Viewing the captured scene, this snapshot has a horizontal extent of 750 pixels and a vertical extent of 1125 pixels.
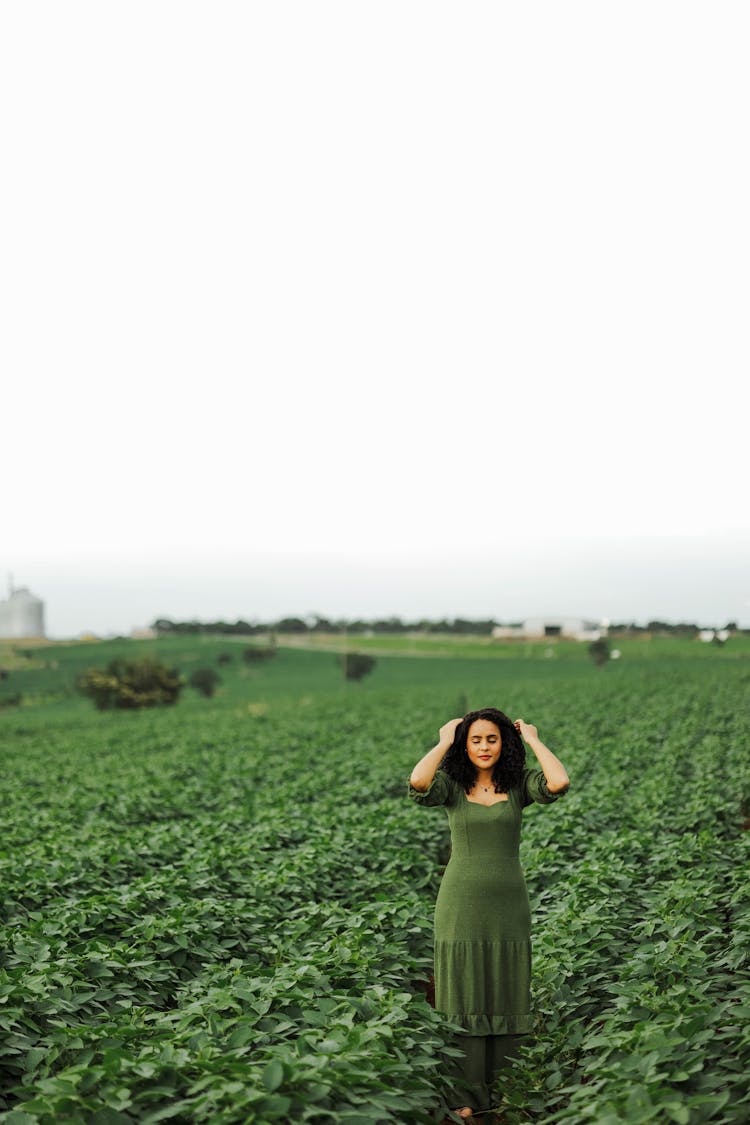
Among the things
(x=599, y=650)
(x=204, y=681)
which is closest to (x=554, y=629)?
(x=599, y=650)

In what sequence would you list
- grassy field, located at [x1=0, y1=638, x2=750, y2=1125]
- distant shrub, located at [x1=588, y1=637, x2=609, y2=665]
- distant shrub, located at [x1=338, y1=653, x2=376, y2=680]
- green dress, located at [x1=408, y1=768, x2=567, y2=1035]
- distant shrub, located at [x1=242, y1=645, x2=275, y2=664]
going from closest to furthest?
1. grassy field, located at [x1=0, y1=638, x2=750, y2=1125]
2. green dress, located at [x1=408, y1=768, x2=567, y2=1035]
3. distant shrub, located at [x1=588, y1=637, x2=609, y2=665]
4. distant shrub, located at [x1=338, y1=653, x2=376, y2=680]
5. distant shrub, located at [x1=242, y1=645, x2=275, y2=664]

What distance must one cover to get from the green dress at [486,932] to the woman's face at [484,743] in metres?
0.25

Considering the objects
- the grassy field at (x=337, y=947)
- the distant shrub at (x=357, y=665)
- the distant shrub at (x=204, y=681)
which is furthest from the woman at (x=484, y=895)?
the distant shrub at (x=357, y=665)

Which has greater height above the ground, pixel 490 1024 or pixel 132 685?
pixel 490 1024

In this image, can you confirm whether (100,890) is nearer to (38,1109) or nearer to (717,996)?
(38,1109)

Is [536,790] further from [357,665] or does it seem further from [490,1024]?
[357,665]

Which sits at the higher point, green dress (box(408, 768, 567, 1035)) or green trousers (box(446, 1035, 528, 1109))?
green dress (box(408, 768, 567, 1035))

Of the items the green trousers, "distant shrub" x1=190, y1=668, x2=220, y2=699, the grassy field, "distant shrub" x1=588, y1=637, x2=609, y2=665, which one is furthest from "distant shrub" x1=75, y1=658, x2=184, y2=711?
the green trousers

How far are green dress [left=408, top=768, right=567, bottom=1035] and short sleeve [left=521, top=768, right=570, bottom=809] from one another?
1 centimetres

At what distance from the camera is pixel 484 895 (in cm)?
494

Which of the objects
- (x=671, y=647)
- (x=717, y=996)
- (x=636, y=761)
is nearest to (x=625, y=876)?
(x=717, y=996)

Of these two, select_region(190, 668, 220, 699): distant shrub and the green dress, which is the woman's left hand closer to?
the green dress

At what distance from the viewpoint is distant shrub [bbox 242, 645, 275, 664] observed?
8611 centimetres

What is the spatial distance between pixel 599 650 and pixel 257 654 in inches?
1384
